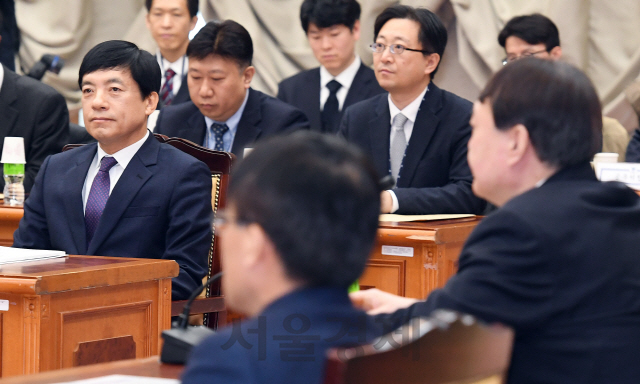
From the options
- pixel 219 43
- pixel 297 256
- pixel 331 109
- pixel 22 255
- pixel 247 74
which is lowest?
pixel 22 255

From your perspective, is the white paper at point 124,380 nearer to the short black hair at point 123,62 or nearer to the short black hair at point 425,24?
the short black hair at point 123,62

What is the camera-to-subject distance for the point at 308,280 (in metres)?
0.94

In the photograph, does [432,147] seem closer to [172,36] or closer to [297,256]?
[172,36]

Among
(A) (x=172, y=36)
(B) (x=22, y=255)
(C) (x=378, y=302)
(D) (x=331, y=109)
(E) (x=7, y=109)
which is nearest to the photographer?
(C) (x=378, y=302)

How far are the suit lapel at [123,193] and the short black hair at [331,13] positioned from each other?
6.83ft

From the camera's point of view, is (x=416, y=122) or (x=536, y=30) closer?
(x=416, y=122)

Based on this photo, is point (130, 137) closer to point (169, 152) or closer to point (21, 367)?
point (169, 152)

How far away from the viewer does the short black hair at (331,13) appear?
14.5 feet

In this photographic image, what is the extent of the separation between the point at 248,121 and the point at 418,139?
2.84ft

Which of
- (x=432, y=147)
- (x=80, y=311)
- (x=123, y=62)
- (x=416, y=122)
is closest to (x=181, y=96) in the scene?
(x=416, y=122)

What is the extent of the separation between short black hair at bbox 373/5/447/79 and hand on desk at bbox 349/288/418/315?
2.29 metres

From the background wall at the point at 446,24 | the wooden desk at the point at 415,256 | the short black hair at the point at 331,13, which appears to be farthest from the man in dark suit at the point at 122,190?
the background wall at the point at 446,24

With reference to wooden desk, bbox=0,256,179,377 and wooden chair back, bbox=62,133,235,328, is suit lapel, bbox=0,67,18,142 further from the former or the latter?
wooden desk, bbox=0,256,179,377

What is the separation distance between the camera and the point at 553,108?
134 cm
